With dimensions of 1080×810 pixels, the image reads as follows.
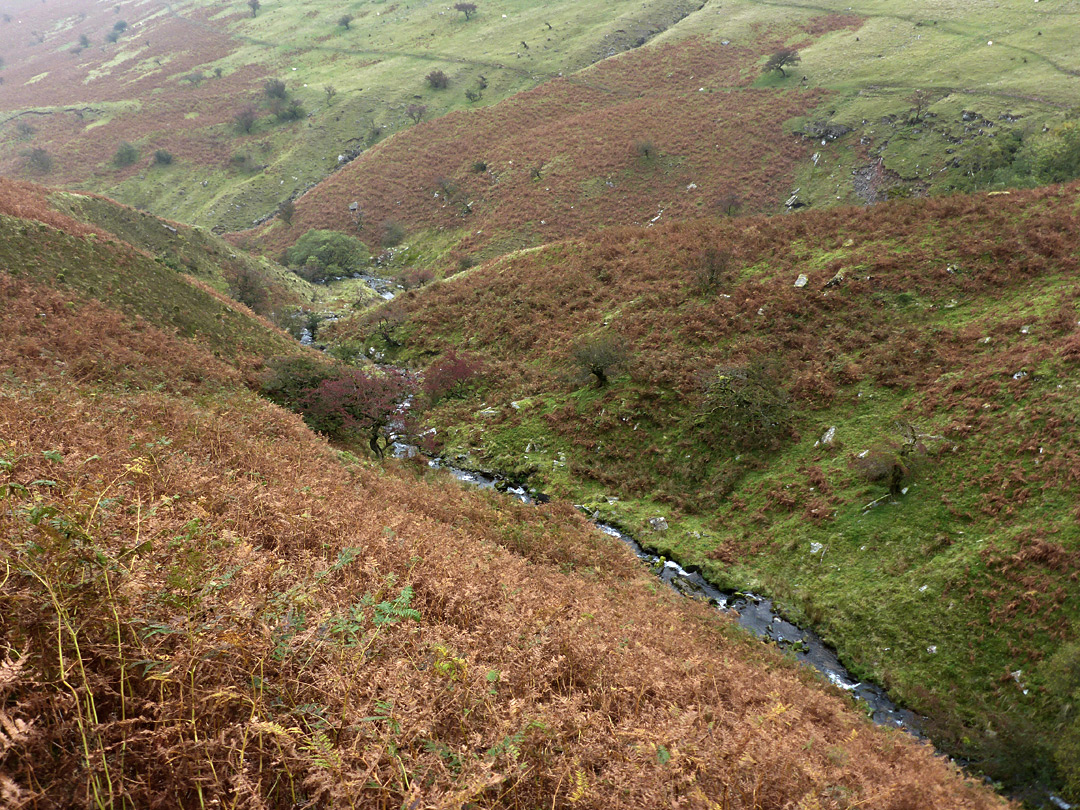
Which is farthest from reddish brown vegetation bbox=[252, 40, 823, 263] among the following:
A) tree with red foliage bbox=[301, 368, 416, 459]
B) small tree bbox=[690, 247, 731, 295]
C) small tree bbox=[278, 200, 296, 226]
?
tree with red foliage bbox=[301, 368, 416, 459]

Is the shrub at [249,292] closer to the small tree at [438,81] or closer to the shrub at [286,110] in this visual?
the small tree at [438,81]

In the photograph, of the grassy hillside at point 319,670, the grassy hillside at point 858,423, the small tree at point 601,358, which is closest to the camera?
the grassy hillside at point 319,670

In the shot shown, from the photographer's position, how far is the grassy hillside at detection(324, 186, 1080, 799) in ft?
38.4

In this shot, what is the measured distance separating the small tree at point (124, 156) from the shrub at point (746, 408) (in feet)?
300

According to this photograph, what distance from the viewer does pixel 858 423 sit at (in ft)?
58.0

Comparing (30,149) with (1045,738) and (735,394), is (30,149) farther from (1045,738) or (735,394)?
(1045,738)

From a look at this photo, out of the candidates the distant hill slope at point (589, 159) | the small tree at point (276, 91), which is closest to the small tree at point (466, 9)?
the small tree at point (276, 91)

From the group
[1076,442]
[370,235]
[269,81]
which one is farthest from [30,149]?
[1076,442]

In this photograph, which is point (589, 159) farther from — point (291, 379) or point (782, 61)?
point (291, 379)

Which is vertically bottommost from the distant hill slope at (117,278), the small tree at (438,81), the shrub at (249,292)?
the shrub at (249,292)

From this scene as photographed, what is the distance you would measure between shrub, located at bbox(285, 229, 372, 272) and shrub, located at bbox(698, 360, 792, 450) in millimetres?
42885

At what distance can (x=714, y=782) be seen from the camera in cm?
440

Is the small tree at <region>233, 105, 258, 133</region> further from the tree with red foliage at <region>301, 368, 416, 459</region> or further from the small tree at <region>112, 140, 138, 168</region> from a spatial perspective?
the tree with red foliage at <region>301, 368, 416, 459</region>

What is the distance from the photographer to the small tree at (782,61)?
2347 inches
